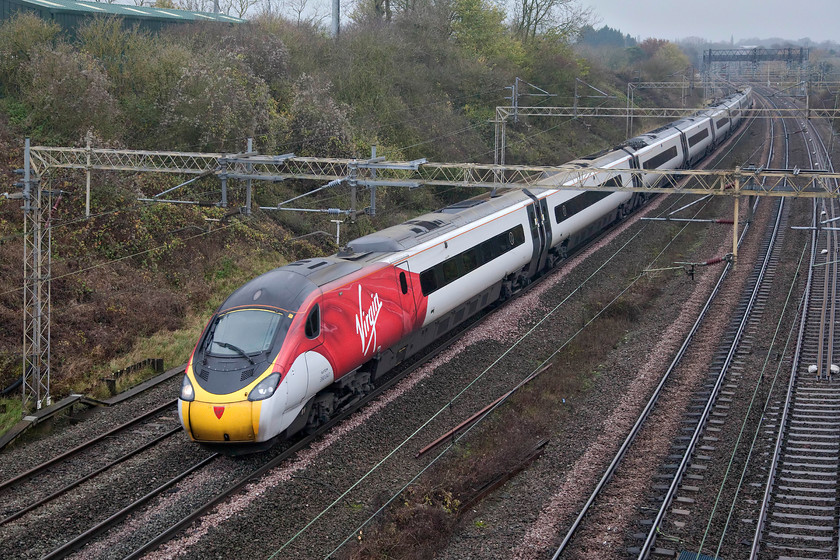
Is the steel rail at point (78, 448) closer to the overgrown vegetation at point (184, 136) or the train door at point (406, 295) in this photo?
the overgrown vegetation at point (184, 136)

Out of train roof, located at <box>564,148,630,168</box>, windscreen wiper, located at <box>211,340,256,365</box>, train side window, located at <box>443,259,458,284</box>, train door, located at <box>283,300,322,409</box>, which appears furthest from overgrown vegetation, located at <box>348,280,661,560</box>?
train roof, located at <box>564,148,630,168</box>

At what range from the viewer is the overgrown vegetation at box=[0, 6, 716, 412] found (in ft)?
72.0

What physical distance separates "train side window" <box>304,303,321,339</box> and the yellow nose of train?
1.65 metres

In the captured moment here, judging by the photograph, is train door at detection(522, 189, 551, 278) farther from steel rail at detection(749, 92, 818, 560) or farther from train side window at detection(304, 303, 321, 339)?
train side window at detection(304, 303, 321, 339)

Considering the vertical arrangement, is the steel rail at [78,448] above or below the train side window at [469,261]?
below

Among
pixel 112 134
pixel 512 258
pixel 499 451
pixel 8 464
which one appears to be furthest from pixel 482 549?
pixel 112 134

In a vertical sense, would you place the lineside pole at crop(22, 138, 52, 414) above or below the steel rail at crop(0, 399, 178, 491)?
above

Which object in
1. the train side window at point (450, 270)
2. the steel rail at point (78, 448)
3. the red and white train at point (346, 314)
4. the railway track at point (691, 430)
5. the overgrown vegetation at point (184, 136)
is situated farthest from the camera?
the overgrown vegetation at point (184, 136)

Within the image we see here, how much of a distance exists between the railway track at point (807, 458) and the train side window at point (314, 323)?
7.75 metres

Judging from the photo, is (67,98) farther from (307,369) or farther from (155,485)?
(155,485)

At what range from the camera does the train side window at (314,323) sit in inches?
558

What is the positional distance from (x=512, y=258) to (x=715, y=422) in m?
8.43

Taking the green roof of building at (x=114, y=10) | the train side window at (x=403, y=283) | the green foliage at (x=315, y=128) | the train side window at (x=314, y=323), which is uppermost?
the green roof of building at (x=114, y=10)

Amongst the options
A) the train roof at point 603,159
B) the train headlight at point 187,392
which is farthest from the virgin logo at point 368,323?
the train roof at point 603,159
